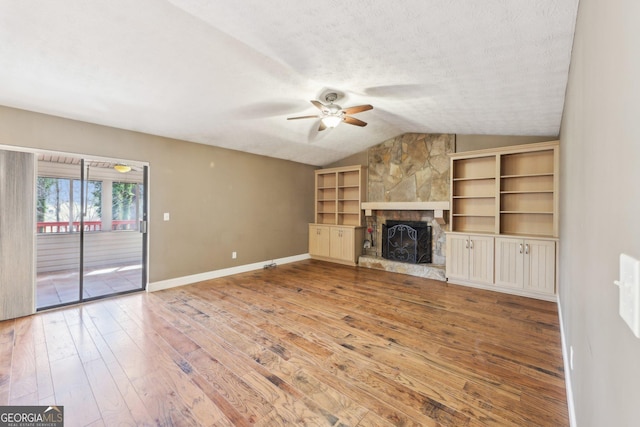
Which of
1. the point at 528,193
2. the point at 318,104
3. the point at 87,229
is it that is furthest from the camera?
the point at 87,229

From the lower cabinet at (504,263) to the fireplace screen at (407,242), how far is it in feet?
2.24

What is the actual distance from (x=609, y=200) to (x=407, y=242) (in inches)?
196

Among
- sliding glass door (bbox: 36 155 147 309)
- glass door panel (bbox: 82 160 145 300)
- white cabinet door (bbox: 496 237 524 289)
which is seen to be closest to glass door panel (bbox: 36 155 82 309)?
sliding glass door (bbox: 36 155 147 309)

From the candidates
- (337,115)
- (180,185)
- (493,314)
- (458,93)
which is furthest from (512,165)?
(180,185)

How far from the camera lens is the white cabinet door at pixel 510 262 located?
4086mm

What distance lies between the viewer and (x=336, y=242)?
21.1 feet

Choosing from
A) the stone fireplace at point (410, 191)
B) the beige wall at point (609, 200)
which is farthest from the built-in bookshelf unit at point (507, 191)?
the beige wall at point (609, 200)

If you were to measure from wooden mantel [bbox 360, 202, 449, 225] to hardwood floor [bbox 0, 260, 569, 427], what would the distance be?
5.36 feet

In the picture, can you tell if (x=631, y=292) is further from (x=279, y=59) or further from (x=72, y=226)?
(x=72, y=226)

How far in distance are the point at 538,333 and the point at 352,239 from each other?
3661 millimetres

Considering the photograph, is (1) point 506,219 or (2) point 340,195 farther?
(2) point 340,195

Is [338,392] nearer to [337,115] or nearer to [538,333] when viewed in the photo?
[538,333]

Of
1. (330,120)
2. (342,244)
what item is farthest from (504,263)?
(330,120)

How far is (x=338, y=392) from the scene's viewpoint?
2006 millimetres
